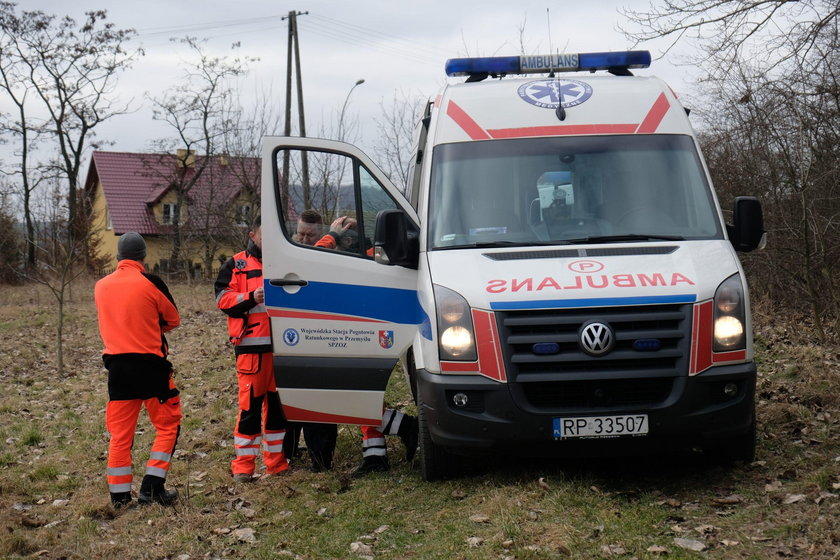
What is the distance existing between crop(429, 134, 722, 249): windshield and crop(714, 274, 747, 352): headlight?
0.62m

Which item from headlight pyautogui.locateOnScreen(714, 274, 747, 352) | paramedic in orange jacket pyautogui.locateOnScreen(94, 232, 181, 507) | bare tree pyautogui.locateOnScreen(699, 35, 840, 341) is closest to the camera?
headlight pyautogui.locateOnScreen(714, 274, 747, 352)

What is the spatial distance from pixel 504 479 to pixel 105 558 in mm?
2526

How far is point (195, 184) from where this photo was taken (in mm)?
41875

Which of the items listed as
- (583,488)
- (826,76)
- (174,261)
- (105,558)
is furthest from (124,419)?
(174,261)

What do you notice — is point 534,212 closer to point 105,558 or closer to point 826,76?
point 105,558

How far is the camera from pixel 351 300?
648cm

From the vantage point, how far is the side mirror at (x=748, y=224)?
243 inches

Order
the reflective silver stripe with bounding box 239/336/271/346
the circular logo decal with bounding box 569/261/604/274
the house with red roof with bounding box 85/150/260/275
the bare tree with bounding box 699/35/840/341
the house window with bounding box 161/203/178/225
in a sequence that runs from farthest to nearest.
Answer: the house window with bounding box 161/203/178/225 < the house with red roof with bounding box 85/150/260/275 < the bare tree with bounding box 699/35/840/341 < the reflective silver stripe with bounding box 239/336/271/346 < the circular logo decal with bounding box 569/261/604/274

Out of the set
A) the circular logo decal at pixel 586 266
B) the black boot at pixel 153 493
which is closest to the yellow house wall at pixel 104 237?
the black boot at pixel 153 493

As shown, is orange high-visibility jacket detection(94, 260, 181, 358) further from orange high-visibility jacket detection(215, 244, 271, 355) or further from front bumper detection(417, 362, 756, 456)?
front bumper detection(417, 362, 756, 456)

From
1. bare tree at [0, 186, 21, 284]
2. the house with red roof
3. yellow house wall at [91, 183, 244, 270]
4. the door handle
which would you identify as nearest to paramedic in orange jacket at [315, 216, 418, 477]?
the door handle

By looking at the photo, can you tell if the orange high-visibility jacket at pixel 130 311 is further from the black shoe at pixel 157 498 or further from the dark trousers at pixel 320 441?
the dark trousers at pixel 320 441

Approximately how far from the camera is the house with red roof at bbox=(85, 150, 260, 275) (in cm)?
2483

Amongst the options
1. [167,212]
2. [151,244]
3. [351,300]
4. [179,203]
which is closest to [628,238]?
[351,300]
